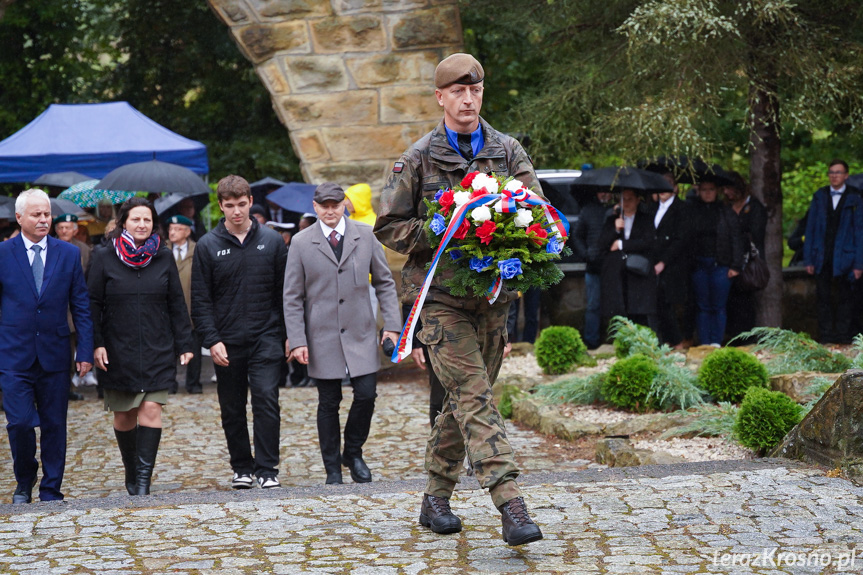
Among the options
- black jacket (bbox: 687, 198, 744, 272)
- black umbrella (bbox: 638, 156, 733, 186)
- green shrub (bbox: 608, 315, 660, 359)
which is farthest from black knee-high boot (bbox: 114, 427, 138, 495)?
black jacket (bbox: 687, 198, 744, 272)

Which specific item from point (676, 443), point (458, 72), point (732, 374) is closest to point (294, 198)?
point (732, 374)

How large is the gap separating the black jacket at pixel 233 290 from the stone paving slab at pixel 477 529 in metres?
1.35

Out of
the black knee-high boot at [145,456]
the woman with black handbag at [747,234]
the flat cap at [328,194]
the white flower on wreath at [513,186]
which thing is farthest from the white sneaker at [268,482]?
the woman with black handbag at [747,234]

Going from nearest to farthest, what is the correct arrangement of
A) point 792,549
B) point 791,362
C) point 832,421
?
point 792,549 → point 832,421 → point 791,362

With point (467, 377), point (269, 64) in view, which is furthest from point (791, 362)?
point (269, 64)

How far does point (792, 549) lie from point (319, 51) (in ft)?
24.9

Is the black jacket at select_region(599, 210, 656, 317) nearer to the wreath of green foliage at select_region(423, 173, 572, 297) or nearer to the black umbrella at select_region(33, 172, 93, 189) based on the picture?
the wreath of green foliage at select_region(423, 173, 572, 297)

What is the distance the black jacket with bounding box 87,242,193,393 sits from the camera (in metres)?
6.75

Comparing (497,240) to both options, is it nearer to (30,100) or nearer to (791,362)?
(791,362)

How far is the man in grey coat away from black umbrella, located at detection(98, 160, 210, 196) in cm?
505

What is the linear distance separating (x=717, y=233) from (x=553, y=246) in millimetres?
6913

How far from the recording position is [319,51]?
35.8ft

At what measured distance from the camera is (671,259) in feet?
36.9

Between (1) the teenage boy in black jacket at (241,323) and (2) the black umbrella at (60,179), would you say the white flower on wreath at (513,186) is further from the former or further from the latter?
(2) the black umbrella at (60,179)
